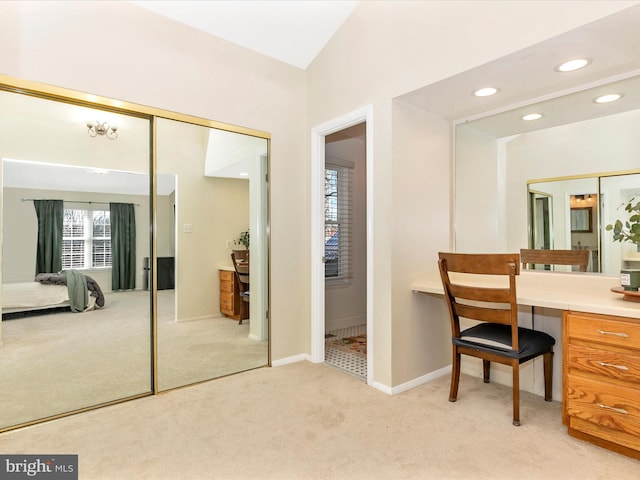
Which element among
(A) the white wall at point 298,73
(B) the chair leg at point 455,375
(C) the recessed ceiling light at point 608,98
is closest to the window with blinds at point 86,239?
(A) the white wall at point 298,73

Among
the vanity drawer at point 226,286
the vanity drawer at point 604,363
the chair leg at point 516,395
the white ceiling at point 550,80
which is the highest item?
the white ceiling at point 550,80

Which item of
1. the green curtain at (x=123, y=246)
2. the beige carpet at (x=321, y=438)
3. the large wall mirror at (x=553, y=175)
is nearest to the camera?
the beige carpet at (x=321, y=438)

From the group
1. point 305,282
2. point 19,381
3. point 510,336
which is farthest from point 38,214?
point 510,336

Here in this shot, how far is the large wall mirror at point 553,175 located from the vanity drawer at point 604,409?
77 centimetres

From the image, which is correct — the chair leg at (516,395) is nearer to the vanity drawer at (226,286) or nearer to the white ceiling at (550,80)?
the white ceiling at (550,80)

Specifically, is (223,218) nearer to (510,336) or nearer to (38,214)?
(38,214)

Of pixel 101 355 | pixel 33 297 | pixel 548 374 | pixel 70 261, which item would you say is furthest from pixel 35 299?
pixel 548 374

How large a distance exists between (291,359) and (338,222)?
1884 mm

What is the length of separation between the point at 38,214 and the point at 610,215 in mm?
3493

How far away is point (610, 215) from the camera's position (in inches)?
89.7

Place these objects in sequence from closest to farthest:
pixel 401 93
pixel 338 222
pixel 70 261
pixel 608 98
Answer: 1. pixel 608 98
2. pixel 70 261
3. pixel 401 93
4. pixel 338 222

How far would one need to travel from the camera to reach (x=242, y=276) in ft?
10.1

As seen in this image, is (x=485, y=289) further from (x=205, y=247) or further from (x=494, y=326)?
(x=205, y=247)

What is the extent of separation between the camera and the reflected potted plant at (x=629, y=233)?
6.17 ft
